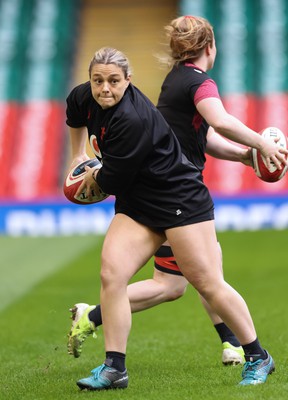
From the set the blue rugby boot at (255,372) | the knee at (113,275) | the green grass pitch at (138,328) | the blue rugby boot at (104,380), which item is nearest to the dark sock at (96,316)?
the green grass pitch at (138,328)

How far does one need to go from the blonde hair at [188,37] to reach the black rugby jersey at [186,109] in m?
0.08

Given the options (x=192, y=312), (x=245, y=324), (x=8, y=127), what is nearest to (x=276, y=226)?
(x=192, y=312)

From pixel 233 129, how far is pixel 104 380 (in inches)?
59.6

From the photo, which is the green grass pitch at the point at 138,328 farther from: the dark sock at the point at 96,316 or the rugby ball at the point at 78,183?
the rugby ball at the point at 78,183

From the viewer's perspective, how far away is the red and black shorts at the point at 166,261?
21.2 feet

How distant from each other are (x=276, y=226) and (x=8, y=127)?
26.9 feet

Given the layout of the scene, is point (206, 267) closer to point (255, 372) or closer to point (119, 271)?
point (119, 271)

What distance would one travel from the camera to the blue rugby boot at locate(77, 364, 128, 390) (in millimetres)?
5590

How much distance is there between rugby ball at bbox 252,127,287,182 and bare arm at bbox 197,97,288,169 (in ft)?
0.29

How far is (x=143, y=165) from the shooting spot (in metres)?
5.53

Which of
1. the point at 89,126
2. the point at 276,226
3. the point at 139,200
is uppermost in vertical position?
the point at 89,126

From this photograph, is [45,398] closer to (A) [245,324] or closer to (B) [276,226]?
(A) [245,324]

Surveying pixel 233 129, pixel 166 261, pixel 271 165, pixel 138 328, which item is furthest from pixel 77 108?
pixel 138 328

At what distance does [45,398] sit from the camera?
217 inches
